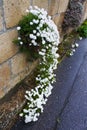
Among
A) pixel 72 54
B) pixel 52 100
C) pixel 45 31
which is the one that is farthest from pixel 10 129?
pixel 72 54

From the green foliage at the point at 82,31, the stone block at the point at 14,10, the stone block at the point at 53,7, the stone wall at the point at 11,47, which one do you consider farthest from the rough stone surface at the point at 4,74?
the green foliage at the point at 82,31

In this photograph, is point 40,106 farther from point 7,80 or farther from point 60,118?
point 7,80

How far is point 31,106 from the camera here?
226 centimetres

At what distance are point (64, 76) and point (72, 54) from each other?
758 millimetres

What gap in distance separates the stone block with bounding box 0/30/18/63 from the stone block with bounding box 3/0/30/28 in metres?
0.09

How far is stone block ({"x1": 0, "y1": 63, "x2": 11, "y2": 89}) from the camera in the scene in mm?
2041

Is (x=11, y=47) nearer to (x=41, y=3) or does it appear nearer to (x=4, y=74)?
(x=4, y=74)

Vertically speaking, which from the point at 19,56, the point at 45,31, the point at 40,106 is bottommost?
the point at 40,106

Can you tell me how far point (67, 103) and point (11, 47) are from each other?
104 centimetres

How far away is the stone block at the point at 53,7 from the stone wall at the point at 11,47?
0.04m

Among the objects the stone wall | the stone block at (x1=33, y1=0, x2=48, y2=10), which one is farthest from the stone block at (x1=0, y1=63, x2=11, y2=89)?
the stone block at (x1=33, y1=0, x2=48, y2=10)

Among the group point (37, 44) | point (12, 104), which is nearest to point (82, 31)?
point (37, 44)

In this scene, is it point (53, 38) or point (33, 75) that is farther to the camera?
point (33, 75)

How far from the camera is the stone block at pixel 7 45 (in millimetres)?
1889
